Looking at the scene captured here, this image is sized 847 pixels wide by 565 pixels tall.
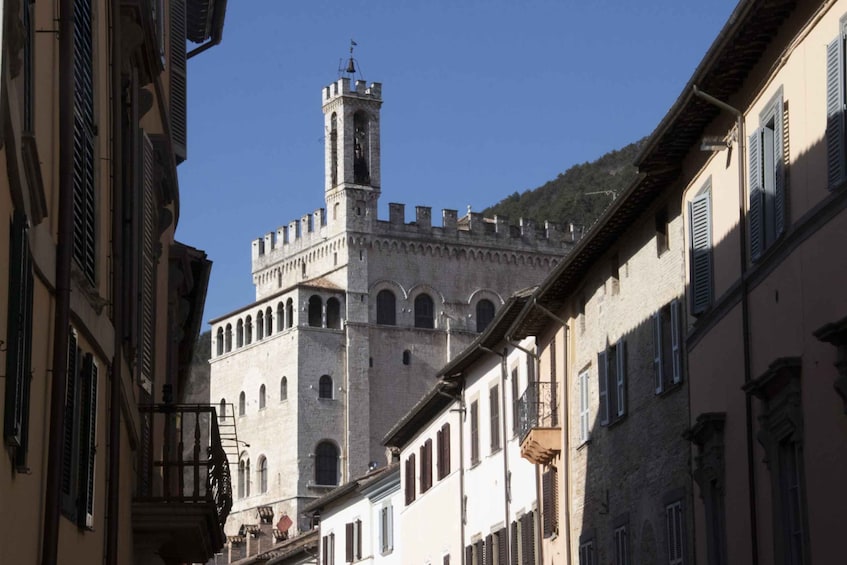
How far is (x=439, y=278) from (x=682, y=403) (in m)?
83.8

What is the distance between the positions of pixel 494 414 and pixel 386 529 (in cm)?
1413

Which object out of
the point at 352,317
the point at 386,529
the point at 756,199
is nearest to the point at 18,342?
the point at 756,199

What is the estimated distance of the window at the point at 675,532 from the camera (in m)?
23.1

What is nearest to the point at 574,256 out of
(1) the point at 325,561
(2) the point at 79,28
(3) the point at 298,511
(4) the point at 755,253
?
(4) the point at 755,253

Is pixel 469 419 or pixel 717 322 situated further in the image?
pixel 469 419

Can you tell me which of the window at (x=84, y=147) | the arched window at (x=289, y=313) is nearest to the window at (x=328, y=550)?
the window at (x=84, y=147)

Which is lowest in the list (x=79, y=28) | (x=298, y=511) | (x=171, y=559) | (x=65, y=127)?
(x=171, y=559)

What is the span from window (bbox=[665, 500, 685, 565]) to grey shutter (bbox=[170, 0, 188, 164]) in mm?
7637

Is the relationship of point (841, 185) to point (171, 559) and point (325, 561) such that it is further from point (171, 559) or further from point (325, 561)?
point (325, 561)

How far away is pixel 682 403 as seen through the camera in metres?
23.1

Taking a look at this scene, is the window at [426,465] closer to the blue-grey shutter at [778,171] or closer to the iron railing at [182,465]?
the iron railing at [182,465]

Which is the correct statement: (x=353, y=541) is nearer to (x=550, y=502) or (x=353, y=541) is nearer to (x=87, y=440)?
(x=550, y=502)

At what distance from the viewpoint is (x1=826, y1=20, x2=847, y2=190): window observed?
609 inches

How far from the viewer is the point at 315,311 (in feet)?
345
